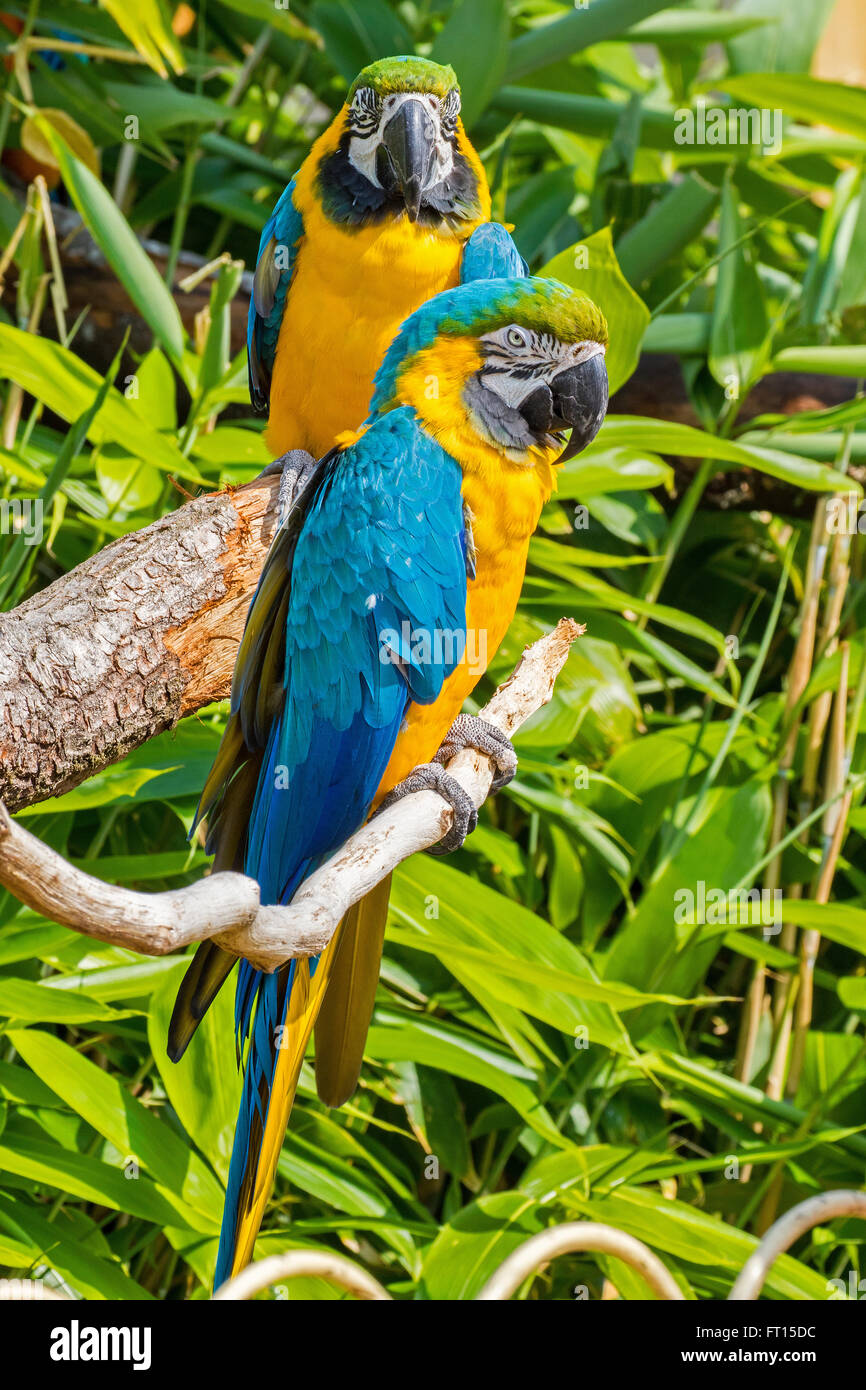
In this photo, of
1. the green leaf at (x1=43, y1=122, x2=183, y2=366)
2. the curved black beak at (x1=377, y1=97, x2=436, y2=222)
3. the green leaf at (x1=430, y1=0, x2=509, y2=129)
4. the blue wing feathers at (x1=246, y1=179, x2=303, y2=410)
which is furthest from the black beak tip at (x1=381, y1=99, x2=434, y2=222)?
the green leaf at (x1=430, y1=0, x2=509, y2=129)

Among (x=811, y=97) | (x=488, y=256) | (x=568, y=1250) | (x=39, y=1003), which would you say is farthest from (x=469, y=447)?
(x=811, y=97)

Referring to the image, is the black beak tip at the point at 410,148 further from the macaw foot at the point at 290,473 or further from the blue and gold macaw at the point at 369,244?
the macaw foot at the point at 290,473

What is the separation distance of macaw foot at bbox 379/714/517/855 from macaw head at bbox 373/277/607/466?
22 cm

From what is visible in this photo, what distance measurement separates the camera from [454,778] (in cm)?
83

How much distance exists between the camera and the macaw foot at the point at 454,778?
81 cm

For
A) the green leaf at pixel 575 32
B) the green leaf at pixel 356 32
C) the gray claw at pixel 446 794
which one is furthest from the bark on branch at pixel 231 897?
the green leaf at pixel 356 32

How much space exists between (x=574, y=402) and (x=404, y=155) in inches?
11.0

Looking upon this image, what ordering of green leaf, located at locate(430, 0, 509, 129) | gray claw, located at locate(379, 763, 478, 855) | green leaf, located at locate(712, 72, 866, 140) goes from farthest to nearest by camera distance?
1. green leaf, located at locate(430, 0, 509, 129)
2. green leaf, located at locate(712, 72, 866, 140)
3. gray claw, located at locate(379, 763, 478, 855)

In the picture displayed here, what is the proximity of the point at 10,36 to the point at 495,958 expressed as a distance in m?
1.52

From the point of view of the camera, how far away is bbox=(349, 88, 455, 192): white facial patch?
0.86 m

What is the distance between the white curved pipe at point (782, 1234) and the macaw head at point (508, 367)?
17.6 inches

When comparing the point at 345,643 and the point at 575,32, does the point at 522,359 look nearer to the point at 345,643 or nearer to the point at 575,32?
the point at 345,643

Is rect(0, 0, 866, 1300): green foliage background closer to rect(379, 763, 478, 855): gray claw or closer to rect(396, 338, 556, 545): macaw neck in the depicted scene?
rect(379, 763, 478, 855): gray claw

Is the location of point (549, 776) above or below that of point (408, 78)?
below
